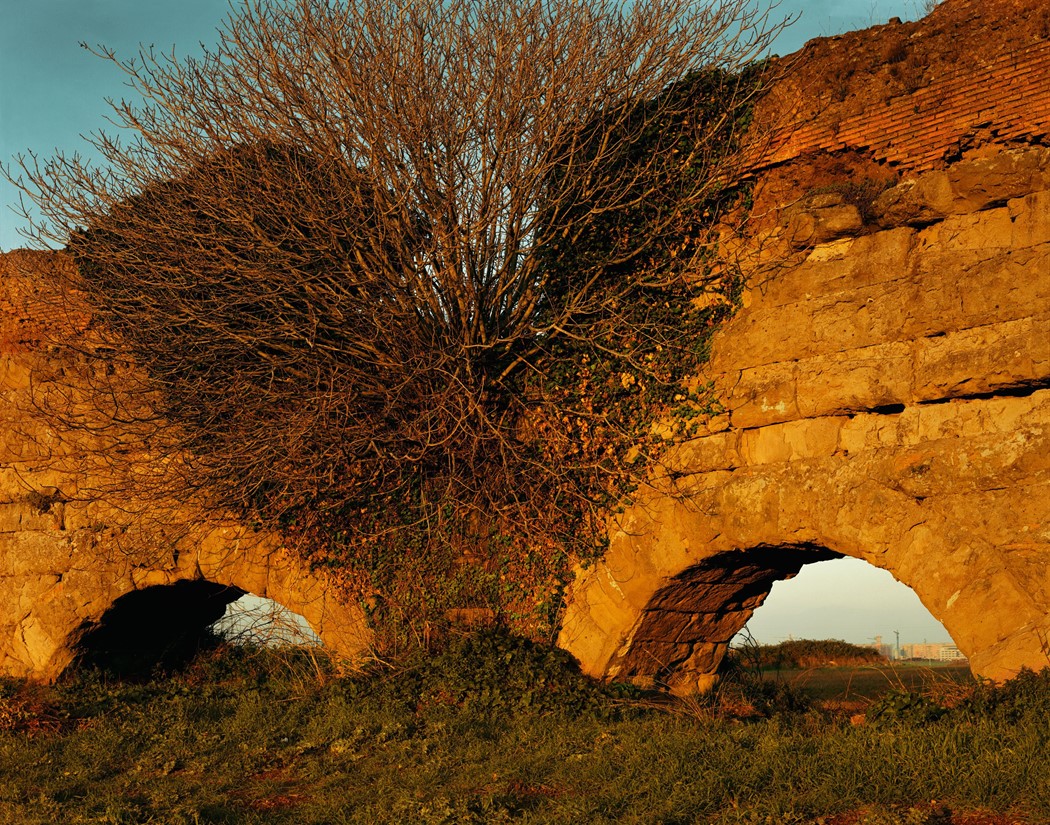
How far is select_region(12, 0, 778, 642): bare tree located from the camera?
26.4 ft

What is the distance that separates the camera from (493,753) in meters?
6.32

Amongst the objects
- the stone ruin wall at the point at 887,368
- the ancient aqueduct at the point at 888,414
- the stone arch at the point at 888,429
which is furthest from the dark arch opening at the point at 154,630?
the stone arch at the point at 888,429

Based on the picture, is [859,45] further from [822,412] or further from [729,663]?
[729,663]

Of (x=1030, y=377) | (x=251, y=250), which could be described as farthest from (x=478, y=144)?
(x=1030, y=377)

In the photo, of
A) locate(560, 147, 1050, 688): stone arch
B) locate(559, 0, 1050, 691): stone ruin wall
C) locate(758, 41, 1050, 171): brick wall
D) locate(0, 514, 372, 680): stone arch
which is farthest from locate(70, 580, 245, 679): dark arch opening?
locate(758, 41, 1050, 171): brick wall

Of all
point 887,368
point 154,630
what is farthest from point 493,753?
point 154,630

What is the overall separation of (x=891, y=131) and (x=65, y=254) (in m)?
8.22

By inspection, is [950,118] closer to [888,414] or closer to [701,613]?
[888,414]

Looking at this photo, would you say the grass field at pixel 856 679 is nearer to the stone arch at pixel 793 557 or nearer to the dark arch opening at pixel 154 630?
the stone arch at pixel 793 557

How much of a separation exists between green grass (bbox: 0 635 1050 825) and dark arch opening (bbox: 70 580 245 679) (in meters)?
1.06

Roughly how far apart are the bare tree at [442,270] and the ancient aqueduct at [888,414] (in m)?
0.60

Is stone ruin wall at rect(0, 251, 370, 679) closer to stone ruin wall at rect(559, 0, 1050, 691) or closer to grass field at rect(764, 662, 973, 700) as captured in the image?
stone ruin wall at rect(559, 0, 1050, 691)

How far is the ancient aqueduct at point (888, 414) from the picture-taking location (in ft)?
19.9

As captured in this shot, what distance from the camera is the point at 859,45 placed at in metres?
7.57
